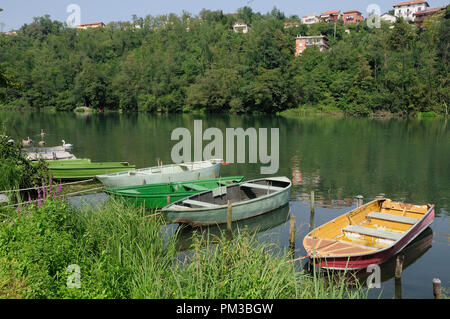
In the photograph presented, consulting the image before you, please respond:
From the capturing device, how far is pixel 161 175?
63.8 ft

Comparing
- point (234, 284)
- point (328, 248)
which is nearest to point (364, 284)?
point (328, 248)

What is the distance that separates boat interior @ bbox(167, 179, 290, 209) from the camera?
50.9 feet

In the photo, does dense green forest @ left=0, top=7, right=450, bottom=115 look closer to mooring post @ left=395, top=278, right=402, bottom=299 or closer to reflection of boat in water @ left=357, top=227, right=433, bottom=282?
reflection of boat in water @ left=357, top=227, right=433, bottom=282

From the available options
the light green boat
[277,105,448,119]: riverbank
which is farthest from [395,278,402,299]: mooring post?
[277,105,448,119]: riverbank

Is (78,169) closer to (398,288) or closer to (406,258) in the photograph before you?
(406,258)

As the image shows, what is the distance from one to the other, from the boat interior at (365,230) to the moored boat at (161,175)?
8.56 metres

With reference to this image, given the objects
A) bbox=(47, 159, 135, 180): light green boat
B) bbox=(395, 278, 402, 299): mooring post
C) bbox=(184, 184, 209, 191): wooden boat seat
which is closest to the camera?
bbox=(395, 278, 402, 299): mooring post

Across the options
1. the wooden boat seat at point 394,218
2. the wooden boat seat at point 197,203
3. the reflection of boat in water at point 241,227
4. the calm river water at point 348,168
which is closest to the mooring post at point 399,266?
the calm river water at point 348,168

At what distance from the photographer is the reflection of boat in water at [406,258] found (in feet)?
36.6

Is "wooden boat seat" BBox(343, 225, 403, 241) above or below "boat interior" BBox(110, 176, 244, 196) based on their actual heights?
below

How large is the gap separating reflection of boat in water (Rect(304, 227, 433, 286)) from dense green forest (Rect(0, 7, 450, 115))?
64.3 meters

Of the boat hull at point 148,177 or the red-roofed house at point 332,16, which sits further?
the red-roofed house at point 332,16

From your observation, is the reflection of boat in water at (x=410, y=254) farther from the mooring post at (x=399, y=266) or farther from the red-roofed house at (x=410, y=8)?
the red-roofed house at (x=410, y=8)
